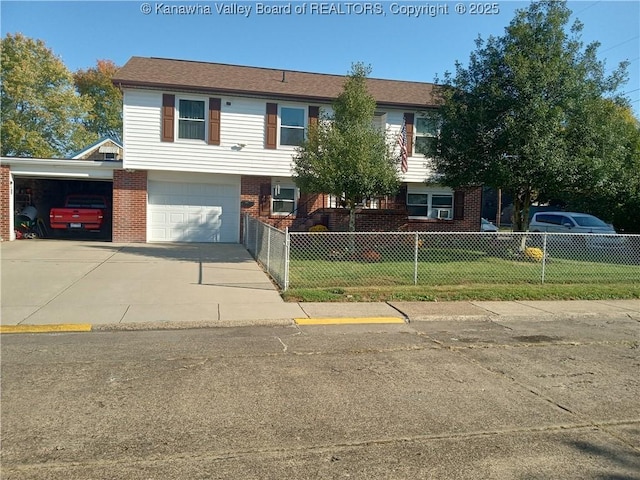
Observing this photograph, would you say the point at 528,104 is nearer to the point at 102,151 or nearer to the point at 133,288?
the point at 133,288

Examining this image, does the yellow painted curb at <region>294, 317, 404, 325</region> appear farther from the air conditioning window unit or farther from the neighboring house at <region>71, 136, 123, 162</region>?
the neighboring house at <region>71, 136, 123, 162</region>

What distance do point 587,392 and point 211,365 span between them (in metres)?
3.88

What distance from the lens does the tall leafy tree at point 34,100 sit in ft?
107

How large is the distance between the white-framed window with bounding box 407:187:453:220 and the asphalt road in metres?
13.7

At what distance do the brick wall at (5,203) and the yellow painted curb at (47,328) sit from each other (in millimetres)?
12450

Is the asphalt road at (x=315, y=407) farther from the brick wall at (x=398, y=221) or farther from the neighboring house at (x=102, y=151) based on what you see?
the neighboring house at (x=102, y=151)

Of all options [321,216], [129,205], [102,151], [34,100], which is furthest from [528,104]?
[34,100]

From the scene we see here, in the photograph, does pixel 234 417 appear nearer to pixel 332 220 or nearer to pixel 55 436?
pixel 55 436

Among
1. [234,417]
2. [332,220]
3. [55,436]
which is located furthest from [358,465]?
[332,220]

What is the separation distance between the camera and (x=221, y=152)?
58.9 feet

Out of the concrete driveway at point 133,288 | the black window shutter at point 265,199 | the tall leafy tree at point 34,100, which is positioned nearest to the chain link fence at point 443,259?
A: the concrete driveway at point 133,288

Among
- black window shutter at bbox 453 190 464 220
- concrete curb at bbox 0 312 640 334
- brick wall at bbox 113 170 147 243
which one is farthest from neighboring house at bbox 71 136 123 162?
concrete curb at bbox 0 312 640 334

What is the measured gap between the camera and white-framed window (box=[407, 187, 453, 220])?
803 inches

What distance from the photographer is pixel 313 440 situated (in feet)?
12.2
